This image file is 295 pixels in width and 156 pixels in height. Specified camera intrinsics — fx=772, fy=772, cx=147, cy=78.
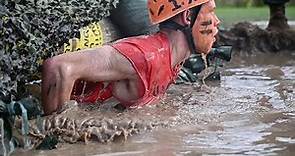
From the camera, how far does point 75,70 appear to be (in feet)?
12.2

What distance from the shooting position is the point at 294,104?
4422 millimetres

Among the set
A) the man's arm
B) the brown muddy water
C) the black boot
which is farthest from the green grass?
the man's arm

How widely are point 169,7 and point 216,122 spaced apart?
67 centimetres

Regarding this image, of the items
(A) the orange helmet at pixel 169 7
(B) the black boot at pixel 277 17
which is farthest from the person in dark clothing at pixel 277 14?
(A) the orange helmet at pixel 169 7

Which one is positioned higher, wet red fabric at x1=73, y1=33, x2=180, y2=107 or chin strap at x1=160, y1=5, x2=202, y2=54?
chin strap at x1=160, y1=5, x2=202, y2=54

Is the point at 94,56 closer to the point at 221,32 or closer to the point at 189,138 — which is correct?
the point at 189,138

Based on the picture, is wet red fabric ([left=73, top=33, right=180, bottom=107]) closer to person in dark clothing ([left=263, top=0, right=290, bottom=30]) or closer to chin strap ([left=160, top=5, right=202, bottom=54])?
chin strap ([left=160, top=5, right=202, bottom=54])

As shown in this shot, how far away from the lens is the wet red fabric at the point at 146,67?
3.90 m

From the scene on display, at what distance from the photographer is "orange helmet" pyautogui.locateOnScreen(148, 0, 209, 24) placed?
408 centimetres

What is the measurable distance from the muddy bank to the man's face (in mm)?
3487

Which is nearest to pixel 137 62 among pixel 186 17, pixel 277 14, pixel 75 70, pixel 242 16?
pixel 75 70

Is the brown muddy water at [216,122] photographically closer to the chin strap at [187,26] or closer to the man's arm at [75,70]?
the man's arm at [75,70]

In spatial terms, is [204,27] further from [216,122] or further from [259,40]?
[259,40]

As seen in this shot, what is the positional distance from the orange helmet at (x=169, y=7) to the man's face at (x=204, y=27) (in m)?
0.06
